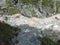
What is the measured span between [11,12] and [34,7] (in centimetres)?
205

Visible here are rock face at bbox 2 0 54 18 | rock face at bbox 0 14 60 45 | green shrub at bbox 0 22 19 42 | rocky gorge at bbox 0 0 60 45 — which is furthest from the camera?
rock face at bbox 2 0 54 18

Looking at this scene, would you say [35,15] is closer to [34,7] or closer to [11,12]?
[34,7]

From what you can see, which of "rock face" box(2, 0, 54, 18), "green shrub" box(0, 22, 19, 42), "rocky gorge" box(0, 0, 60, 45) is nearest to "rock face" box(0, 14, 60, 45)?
"rocky gorge" box(0, 0, 60, 45)

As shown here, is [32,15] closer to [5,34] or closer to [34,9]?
[34,9]

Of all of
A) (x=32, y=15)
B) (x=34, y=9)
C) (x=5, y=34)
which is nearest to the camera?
(x=5, y=34)

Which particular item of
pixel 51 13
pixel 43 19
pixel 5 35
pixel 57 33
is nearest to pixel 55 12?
pixel 51 13

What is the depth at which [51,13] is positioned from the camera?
733 inches

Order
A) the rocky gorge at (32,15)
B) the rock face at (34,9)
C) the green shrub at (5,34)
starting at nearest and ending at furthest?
the green shrub at (5,34), the rocky gorge at (32,15), the rock face at (34,9)

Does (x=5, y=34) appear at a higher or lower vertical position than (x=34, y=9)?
higher

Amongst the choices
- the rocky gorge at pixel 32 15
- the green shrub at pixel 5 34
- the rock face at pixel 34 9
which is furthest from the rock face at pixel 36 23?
the green shrub at pixel 5 34

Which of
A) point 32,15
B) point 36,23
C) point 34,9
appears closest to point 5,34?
point 36,23

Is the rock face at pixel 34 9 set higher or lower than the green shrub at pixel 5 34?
lower

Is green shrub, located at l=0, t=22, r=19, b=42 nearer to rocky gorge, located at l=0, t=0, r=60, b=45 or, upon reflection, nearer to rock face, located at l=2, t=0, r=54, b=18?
rocky gorge, located at l=0, t=0, r=60, b=45

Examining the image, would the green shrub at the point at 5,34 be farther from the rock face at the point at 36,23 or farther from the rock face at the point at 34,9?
the rock face at the point at 34,9
